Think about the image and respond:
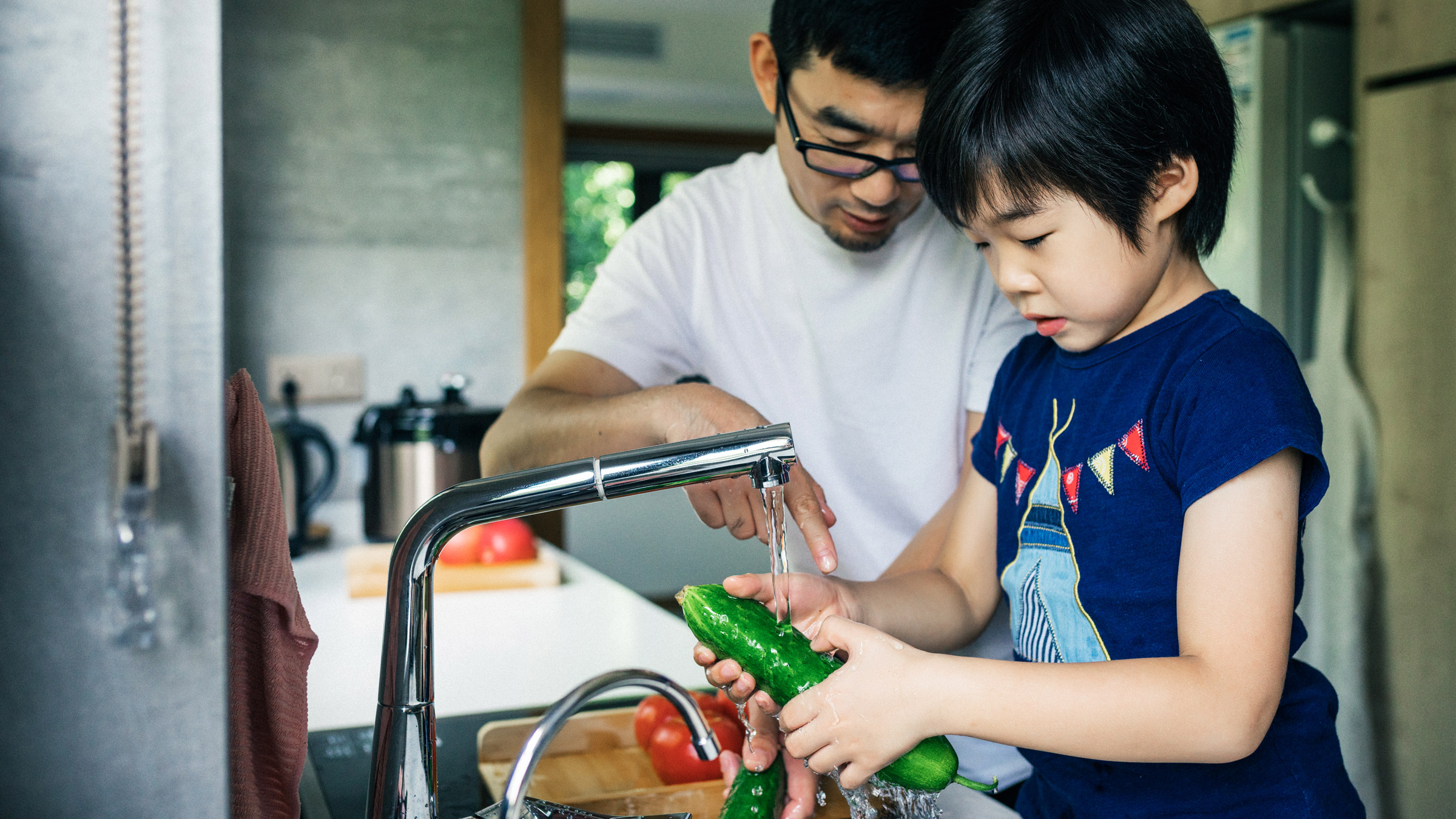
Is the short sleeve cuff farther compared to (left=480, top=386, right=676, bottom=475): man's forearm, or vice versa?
(left=480, top=386, right=676, bottom=475): man's forearm

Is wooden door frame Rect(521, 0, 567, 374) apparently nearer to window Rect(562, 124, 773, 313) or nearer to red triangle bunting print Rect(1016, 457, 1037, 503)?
red triangle bunting print Rect(1016, 457, 1037, 503)

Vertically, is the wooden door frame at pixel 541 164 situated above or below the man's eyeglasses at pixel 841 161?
above

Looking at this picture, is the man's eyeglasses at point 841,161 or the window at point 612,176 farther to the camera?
the window at point 612,176

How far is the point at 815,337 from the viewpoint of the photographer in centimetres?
141

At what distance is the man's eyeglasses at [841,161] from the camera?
3.81ft

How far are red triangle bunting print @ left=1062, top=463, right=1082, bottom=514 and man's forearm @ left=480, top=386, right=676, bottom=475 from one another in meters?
0.37

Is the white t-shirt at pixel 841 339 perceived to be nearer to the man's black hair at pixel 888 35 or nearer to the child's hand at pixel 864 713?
the man's black hair at pixel 888 35

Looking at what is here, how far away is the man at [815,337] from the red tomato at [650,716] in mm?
255

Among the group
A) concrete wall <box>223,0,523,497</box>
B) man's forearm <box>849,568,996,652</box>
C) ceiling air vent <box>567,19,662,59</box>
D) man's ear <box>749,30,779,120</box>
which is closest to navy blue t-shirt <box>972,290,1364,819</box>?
man's forearm <box>849,568,996,652</box>

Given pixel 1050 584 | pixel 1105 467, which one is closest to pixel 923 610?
pixel 1050 584

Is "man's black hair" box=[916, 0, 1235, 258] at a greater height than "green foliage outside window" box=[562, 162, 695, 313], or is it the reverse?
"green foliage outside window" box=[562, 162, 695, 313]

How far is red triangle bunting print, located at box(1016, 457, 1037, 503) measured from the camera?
1062 millimetres

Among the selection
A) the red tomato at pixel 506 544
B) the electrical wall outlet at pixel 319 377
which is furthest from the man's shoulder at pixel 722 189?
the electrical wall outlet at pixel 319 377

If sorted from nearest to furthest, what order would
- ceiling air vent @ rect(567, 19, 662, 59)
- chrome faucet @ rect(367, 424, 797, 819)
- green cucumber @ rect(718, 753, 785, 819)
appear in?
chrome faucet @ rect(367, 424, 797, 819) → green cucumber @ rect(718, 753, 785, 819) → ceiling air vent @ rect(567, 19, 662, 59)
